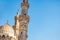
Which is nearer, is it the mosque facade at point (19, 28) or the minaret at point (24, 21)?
the mosque facade at point (19, 28)

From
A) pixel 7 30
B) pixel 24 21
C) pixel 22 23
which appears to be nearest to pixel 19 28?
pixel 22 23

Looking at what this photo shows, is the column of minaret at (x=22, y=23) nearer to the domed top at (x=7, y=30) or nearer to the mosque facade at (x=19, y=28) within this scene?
the mosque facade at (x=19, y=28)

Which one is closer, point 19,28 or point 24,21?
point 19,28

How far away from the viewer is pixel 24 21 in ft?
140

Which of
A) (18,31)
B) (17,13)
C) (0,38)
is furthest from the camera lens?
(17,13)

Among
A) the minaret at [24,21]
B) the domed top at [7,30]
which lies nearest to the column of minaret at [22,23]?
the minaret at [24,21]

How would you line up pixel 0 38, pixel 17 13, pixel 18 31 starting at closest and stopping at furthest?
pixel 0 38 → pixel 18 31 → pixel 17 13

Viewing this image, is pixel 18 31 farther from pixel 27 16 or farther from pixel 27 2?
pixel 27 2

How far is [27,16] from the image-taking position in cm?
4353

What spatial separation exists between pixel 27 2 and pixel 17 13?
395 cm

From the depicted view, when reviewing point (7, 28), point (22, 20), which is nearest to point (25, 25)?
point (22, 20)

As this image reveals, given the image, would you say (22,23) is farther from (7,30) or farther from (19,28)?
(7,30)

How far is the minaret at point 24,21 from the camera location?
41812 mm

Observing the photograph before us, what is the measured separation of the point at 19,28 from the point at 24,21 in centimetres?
206
